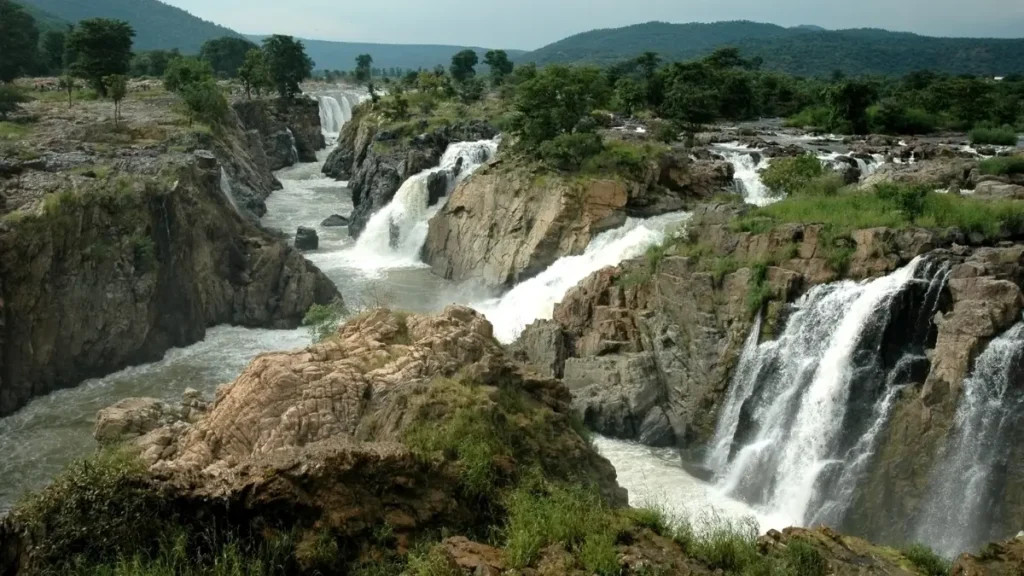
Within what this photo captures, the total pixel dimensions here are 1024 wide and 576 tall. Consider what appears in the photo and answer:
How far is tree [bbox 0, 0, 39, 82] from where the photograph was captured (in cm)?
5416

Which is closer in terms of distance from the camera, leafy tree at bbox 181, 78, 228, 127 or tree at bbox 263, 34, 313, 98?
leafy tree at bbox 181, 78, 228, 127

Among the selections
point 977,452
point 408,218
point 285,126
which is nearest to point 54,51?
point 285,126

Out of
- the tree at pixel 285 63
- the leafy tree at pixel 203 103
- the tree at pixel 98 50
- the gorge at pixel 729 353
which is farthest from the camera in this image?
the tree at pixel 285 63

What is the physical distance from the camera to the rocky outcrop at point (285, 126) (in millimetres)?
56281

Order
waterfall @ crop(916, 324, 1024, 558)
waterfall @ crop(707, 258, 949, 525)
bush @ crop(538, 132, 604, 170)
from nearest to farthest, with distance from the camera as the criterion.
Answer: waterfall @ crop(916, 324, 1024, 558), waterfall @ crop(707, 258, 949, 525), bush @ crop(538, 132, 604, 170)

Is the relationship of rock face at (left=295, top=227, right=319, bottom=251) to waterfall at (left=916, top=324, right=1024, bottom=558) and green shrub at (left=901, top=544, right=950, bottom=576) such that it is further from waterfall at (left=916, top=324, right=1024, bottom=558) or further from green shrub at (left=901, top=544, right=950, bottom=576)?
green shrub at (left=901, top=544, right=950, bottom=576)

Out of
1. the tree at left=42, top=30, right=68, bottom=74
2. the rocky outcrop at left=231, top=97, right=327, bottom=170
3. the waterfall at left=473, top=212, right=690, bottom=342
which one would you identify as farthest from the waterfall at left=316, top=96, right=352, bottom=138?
the waterfall at left=473, top=212, right=690, bottom=342

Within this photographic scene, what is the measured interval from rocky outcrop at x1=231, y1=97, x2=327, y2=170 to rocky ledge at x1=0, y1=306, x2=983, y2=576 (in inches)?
1845

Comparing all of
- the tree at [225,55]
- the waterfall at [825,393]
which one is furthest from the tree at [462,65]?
the waterfall at [825,393]

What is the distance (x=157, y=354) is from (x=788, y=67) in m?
191

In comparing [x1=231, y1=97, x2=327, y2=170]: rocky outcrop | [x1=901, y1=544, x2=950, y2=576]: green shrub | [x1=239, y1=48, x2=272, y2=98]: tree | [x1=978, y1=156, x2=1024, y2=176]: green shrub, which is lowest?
[x1=901, y1=544, x2=950, y2=576]: green shrub

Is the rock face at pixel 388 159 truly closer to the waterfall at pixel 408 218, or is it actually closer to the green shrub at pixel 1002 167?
the waterfall at pixel 408 218

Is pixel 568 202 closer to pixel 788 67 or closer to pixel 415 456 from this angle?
pixel 415 456

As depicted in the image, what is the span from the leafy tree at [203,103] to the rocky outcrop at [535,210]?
1486cm
